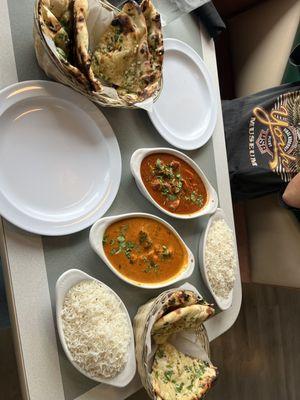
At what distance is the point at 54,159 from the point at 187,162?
0.46m

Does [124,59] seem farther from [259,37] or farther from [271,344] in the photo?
[271,344]

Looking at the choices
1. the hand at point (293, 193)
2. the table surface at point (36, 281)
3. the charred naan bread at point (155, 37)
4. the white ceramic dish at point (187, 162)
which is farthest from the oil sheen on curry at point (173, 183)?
the hand at point (293, 193)

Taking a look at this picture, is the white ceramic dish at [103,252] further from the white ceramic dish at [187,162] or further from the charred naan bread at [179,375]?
the charred naan bread at [179,375]

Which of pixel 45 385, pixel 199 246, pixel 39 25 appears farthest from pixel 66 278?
pixel 39 25

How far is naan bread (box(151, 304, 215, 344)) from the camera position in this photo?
1128 mm

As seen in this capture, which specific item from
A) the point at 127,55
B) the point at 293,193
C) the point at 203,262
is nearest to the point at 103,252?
the point at 203,262

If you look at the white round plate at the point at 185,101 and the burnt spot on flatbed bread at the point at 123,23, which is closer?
the burnt spot on flatbed bread at the point at 123,23

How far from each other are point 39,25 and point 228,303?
105 cm

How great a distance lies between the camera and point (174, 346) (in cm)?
125

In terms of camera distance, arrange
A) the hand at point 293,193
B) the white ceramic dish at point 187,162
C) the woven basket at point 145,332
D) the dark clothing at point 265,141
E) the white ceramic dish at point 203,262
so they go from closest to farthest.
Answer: the woven basket at point 145,332
the white ceramic dish at point 187,162
the white ceramic dish at point 203,262
the hand at point 293,193
the dark clothing at point 265,141

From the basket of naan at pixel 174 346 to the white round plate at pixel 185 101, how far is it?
0.53 m

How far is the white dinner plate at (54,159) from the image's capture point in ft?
3.43

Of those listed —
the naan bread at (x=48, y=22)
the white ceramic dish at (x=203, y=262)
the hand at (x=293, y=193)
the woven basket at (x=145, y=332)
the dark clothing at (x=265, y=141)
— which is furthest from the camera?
the dark clothing at (x=265, y=141)

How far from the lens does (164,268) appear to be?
1.27 m
